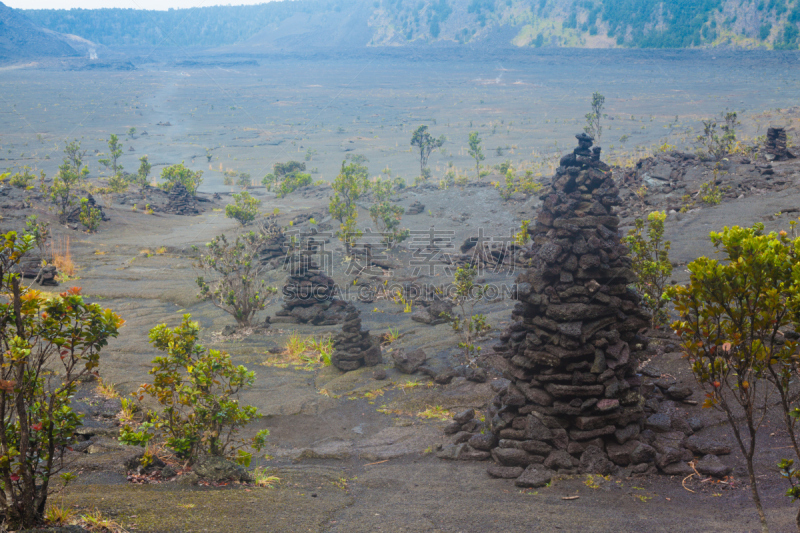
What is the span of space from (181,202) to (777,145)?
26938 millimetres

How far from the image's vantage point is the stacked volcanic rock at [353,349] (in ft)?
34.0

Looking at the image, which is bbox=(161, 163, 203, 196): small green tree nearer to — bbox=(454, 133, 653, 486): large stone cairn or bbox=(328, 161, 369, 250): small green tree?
bbox=(328, 161, 369, 250): small green tree

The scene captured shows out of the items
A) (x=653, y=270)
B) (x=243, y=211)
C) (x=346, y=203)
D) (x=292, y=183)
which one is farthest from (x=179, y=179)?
(x=653, y=270)

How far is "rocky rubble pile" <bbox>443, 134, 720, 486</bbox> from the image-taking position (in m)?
6.12

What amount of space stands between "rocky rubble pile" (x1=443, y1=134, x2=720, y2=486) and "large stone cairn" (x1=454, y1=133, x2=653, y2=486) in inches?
0.5

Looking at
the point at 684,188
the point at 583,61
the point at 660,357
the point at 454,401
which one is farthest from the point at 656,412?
the point at 583,61

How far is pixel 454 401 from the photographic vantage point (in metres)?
8.63

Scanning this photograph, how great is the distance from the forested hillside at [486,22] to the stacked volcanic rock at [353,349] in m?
81.7

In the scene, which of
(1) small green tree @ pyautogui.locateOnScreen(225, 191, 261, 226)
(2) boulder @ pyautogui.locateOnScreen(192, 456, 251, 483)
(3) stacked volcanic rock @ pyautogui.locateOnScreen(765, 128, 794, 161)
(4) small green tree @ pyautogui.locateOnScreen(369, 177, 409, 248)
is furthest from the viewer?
(1) small green tree @ pyautogui.locateOnScreen(225, 191, 261, 226)

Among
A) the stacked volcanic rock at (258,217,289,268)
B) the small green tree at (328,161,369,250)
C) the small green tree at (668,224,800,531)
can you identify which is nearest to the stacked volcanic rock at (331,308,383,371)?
the small green tree at (668,224,800,531)

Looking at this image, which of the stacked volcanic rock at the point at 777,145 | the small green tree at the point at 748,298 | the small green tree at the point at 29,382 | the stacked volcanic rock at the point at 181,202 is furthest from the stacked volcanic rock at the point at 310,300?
the stacked volcanic rock at the point at 777,145

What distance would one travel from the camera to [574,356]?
643 cm

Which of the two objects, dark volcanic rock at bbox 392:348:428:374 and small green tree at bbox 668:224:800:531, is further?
dark volcanic rock at bbox 392:348:428:374

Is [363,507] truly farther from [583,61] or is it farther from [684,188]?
[583,61]
